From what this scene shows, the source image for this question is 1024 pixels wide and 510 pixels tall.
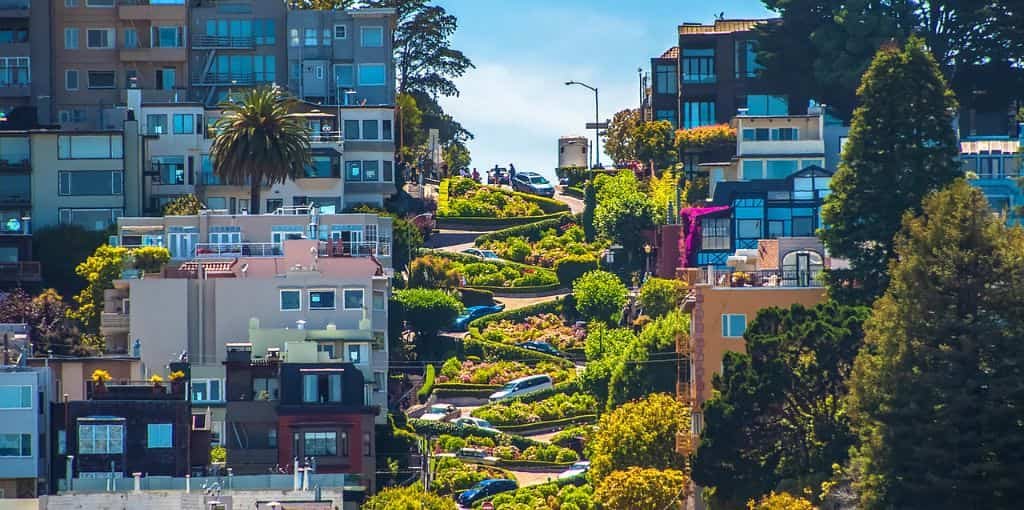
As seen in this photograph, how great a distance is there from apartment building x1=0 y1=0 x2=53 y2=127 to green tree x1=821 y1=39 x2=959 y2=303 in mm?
67503

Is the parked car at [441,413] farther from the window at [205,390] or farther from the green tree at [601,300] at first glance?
the window at [205,390]

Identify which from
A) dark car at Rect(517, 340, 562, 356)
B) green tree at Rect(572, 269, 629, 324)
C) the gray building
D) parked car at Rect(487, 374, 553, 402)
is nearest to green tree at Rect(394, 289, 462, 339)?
dark car at Rect(517, 340, 562, 356)

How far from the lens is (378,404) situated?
155 metres

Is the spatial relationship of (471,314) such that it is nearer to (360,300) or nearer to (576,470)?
(576,470)

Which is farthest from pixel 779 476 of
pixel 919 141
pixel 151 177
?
pixel 151 177

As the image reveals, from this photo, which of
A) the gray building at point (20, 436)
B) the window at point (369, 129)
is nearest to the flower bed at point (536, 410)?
the window at point (369, 129)

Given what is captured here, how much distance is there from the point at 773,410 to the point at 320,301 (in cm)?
Answer: 3361

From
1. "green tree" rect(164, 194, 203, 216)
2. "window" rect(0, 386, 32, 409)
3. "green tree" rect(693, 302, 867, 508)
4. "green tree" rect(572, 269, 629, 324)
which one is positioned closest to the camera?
"green tree" rect(693, 302, 867, 508)

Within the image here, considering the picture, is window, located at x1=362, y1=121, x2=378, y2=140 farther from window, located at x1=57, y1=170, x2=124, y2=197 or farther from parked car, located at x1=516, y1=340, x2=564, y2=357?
parked car, located at x1=516, y1=340, x2=564, y2=357

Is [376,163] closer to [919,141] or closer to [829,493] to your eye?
[919,141]

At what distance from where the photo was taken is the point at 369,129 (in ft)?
648

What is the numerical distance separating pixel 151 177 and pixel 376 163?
541 inches

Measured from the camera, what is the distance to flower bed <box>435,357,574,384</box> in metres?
180

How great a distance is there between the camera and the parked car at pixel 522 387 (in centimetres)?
17712
